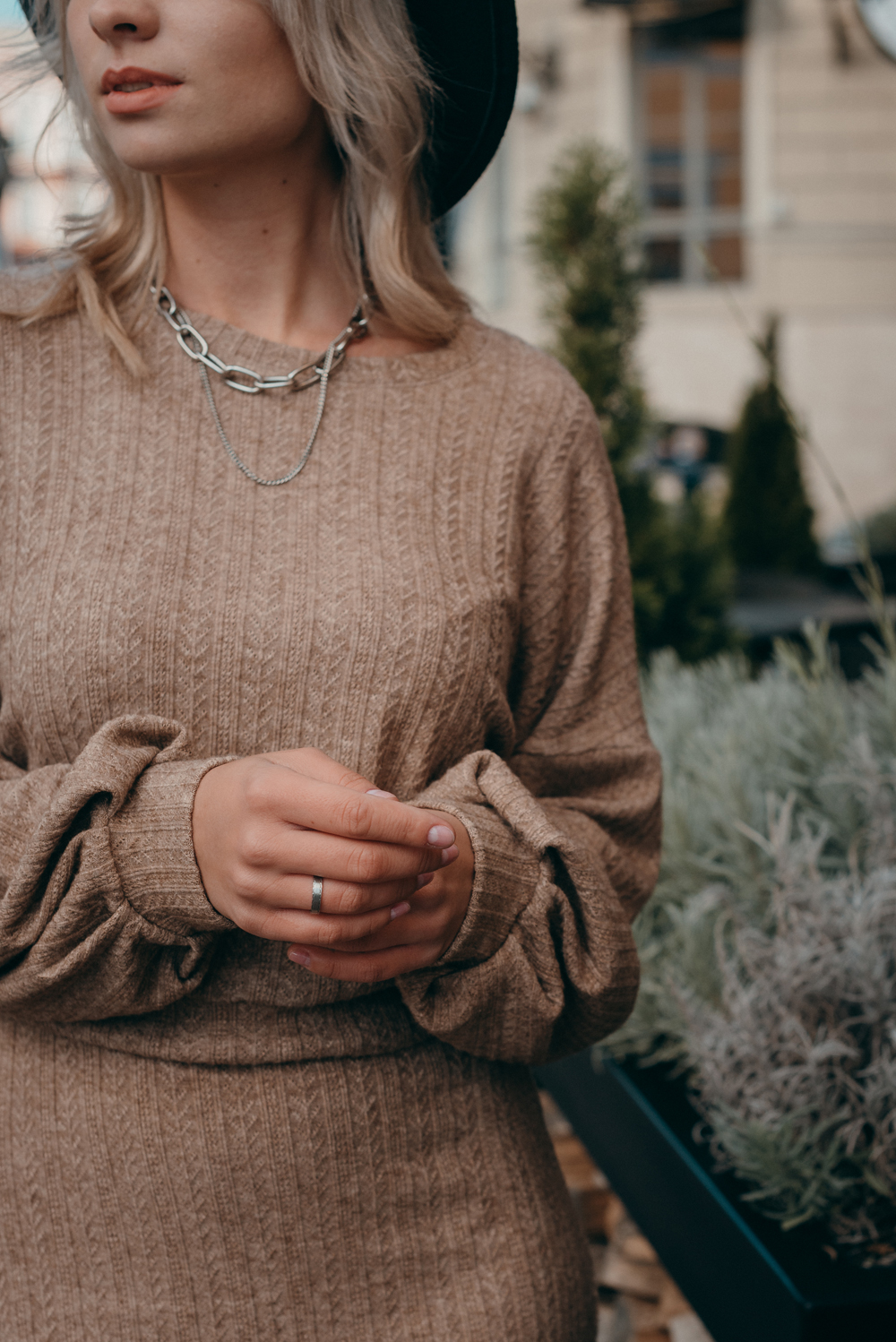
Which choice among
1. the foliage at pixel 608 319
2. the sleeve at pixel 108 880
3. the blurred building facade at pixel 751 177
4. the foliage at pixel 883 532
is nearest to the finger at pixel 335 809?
→ the sleeve at pixel 108 880

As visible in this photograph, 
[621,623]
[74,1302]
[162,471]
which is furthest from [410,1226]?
[162,471]

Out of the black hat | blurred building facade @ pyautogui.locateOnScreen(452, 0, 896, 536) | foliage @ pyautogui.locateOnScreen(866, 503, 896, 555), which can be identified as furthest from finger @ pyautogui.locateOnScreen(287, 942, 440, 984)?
blurred building facade @ pyautogui.locateOnScreen(452, 0, 896, 536)

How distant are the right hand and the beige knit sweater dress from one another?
0.10 meters

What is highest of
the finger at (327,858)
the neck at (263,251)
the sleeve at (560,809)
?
the neck at (263,251)

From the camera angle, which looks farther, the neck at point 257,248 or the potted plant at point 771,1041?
the potted plant at point 771,1041

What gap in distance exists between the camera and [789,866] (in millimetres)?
1757

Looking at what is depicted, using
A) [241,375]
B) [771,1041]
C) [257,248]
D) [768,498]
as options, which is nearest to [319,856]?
[241,375]

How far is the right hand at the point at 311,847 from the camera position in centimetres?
83

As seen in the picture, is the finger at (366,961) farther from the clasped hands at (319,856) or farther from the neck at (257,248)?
the neck at (257,248)

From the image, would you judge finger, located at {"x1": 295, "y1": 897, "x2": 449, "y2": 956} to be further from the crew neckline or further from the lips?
the lips

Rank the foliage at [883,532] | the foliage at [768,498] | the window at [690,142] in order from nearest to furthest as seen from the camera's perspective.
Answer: the foliage at [883,532]
the foliage at [768,498]
the window at [690,142]

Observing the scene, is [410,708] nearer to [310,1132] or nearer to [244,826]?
[244,826]

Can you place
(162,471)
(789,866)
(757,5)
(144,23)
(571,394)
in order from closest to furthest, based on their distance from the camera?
(144,23)
(162,471)
(571,394)
(789,866)
(757,5)

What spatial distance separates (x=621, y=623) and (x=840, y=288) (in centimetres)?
1030
